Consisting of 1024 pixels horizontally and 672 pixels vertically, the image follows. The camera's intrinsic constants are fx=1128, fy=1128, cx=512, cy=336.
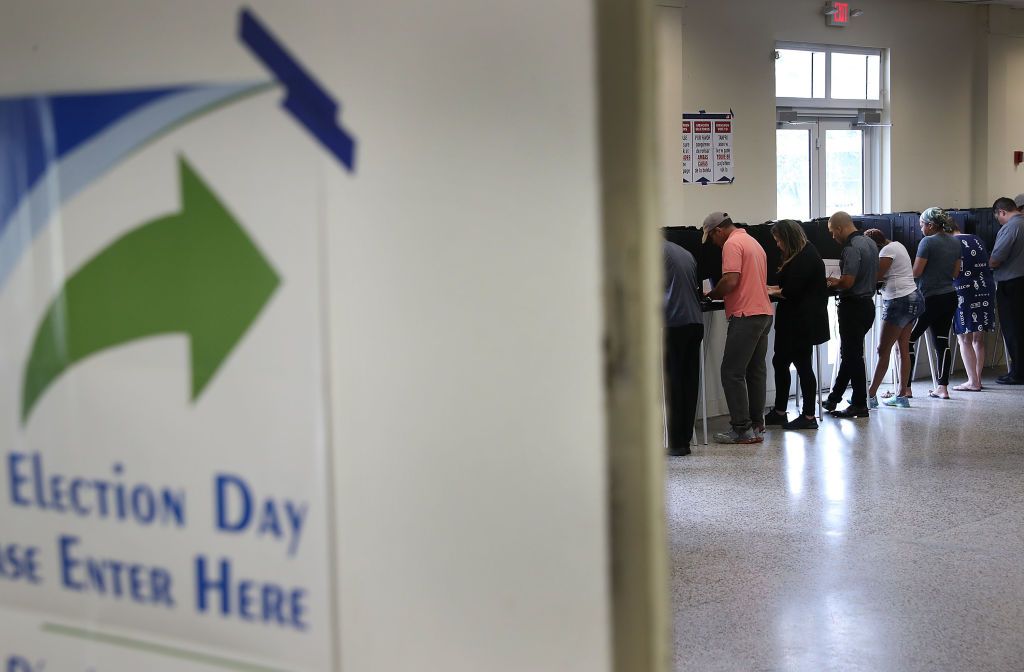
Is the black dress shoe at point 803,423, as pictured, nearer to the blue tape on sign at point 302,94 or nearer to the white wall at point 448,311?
the white wall at point 448,311

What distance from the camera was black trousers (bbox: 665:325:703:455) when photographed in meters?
6.69

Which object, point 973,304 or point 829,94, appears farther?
point 829,94

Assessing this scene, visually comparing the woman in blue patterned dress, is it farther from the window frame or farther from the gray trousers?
the gray trousers

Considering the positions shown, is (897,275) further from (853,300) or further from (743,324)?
(743,324)

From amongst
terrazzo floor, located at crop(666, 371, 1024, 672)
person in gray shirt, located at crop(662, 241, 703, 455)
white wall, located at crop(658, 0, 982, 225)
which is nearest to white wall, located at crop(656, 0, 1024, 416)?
white wall, located at crop(658, 0, 982, 225)

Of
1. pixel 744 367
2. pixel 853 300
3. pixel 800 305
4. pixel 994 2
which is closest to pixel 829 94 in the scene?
pixel 994 2

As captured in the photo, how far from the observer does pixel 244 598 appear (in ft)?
4.76

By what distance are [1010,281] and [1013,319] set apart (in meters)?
0.31

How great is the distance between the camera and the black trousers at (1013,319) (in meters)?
9.20

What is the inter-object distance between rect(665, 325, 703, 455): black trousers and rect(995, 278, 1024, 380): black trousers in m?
3.83

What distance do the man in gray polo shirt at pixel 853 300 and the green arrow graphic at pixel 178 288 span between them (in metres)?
6.63

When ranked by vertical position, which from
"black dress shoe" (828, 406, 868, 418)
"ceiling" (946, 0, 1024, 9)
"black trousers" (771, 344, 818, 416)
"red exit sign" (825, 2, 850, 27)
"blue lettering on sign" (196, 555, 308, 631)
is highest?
"ceiling" (946, 0, 1024, 9)

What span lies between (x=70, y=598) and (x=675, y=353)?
5.43 meters

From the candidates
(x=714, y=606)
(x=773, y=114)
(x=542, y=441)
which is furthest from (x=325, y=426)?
(x=773, y=114)
